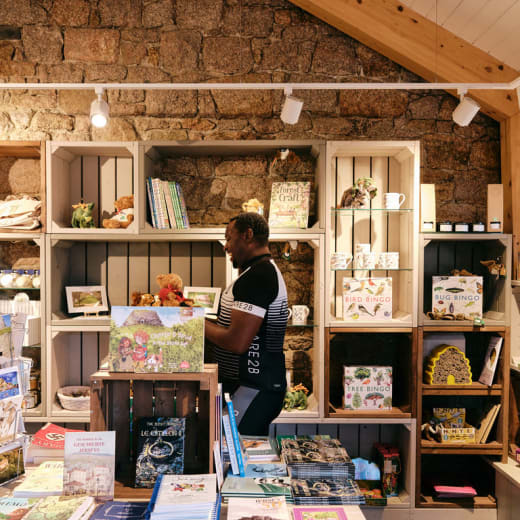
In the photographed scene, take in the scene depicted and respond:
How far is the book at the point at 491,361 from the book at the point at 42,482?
242cm

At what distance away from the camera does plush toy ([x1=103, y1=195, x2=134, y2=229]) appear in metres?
2.90

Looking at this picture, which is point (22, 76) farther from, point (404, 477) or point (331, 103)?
point (404, 477)

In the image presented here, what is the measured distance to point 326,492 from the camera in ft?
5.13

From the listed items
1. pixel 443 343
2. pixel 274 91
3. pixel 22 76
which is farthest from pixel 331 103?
pixel 22 76

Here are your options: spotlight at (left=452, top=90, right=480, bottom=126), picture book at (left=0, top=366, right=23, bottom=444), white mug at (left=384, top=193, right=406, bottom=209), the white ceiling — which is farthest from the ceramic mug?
picture book at (left=0, top=366, right=23, bottom=444)

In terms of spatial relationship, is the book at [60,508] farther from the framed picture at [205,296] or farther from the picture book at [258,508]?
the framed picture at [205,296]

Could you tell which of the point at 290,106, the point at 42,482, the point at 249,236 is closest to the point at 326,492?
the point at 42,482

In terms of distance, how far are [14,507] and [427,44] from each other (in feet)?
10.6

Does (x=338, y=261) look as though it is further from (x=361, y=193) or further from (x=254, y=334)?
(x=254, y=334)

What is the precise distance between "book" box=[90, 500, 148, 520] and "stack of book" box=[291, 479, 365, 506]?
19.2 inches

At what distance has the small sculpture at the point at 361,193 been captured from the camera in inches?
114

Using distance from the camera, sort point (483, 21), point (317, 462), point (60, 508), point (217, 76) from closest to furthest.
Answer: point (60, 508) < point (317, 462) < point (483, 21) < point (217, 76)

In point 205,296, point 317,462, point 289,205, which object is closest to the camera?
point 317,462

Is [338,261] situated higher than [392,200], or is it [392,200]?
[392,200]
